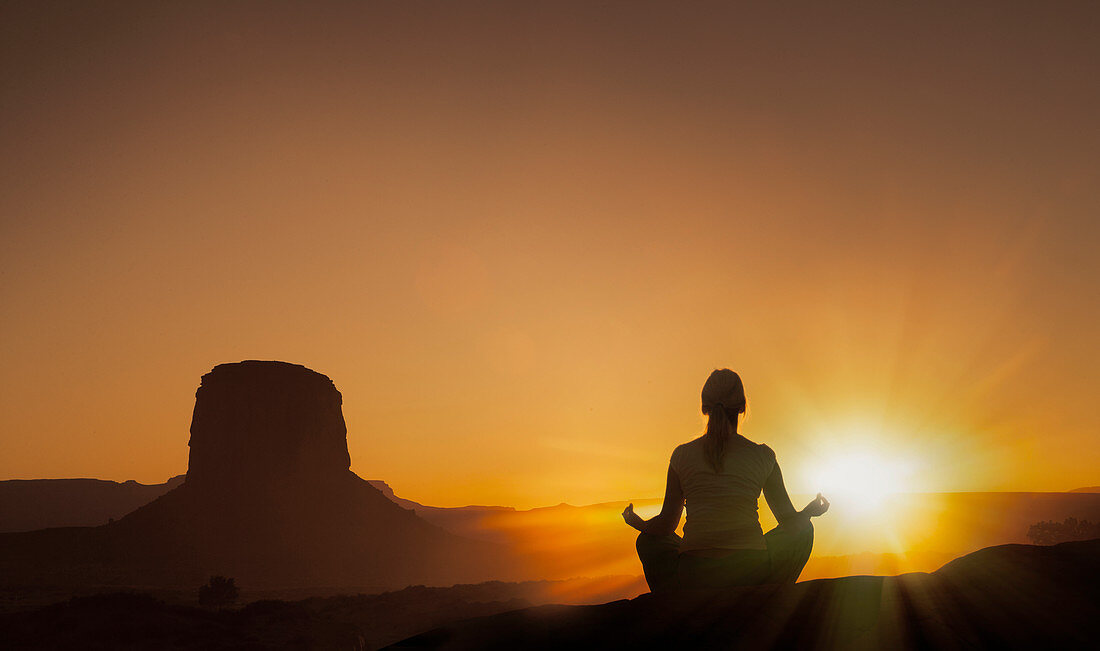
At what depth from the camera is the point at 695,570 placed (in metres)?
4.50

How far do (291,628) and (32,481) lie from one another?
199169mm

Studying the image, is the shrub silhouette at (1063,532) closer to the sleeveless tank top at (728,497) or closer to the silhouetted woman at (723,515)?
the silhouetted woman at (723,515)

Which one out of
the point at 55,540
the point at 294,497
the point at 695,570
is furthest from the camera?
the point at 294,497

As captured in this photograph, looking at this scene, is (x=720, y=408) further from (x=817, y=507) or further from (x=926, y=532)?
(x=926, y=532)

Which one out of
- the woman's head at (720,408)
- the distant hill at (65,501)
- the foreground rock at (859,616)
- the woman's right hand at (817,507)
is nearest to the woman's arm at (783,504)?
the woman's right hand at (817,507)

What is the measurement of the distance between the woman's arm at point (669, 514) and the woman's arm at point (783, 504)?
0.54m

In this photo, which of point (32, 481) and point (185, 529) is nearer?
point (185, 529)

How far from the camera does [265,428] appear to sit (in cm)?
9206

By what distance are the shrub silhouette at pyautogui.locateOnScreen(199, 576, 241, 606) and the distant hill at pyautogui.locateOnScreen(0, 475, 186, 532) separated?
13239 cm

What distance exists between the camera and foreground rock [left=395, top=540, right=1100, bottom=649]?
2.79 metres

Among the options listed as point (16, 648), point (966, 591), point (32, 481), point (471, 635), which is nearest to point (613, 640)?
point (471, 635)

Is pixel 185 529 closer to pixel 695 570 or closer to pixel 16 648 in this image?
pixel 16 648

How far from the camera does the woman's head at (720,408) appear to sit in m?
4.59

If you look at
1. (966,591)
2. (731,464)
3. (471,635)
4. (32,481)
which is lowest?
(471,635)
